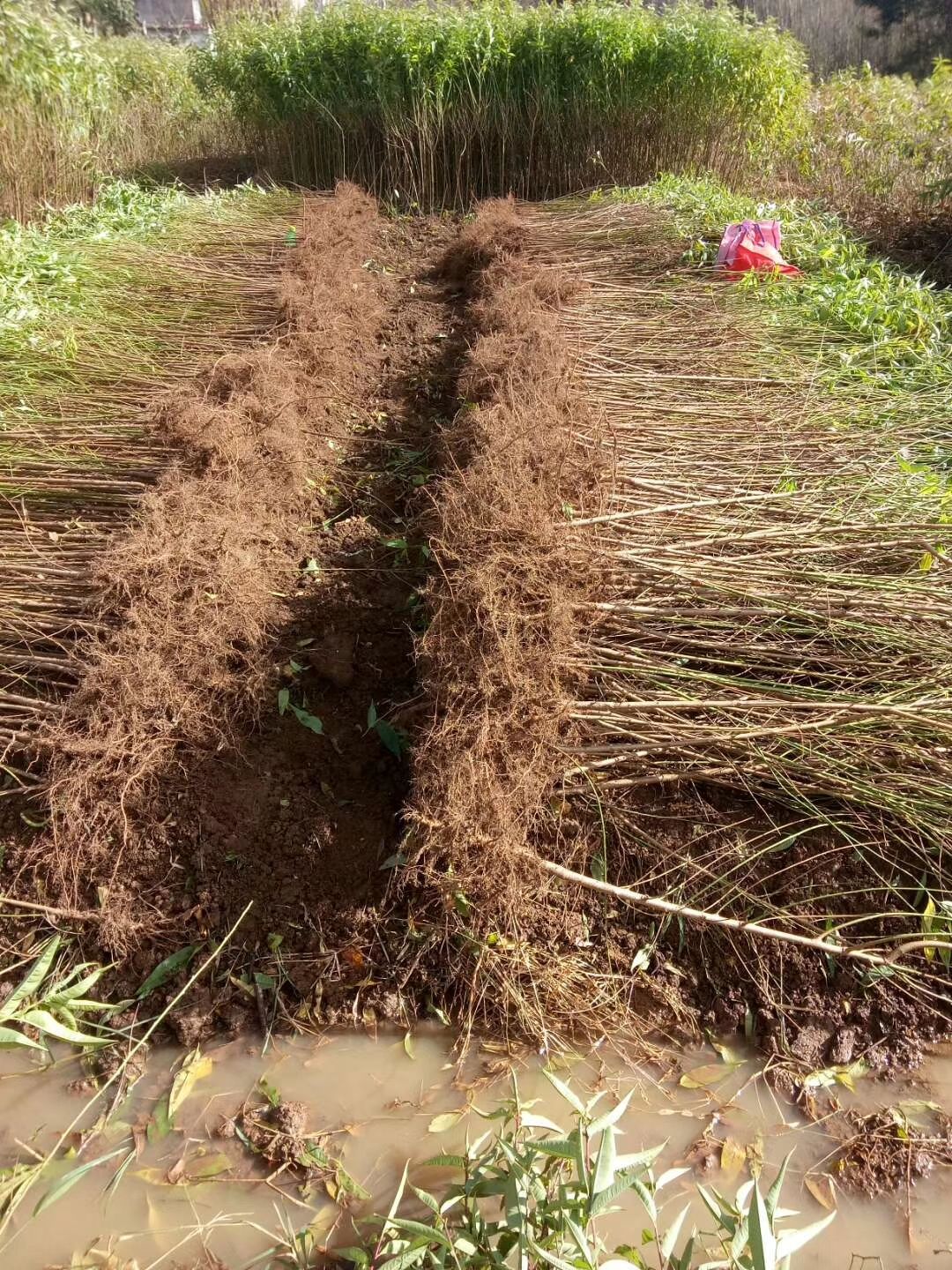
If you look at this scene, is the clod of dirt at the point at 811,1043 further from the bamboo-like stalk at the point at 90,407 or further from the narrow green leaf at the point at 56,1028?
the bamboo-like stalk at the point at 90,407

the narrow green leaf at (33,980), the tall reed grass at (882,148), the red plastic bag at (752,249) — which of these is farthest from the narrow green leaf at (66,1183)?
the tall reed grass at (882,148)

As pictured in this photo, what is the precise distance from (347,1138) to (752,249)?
5.14 meters

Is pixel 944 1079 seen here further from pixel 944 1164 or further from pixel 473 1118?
pixel 473 1118

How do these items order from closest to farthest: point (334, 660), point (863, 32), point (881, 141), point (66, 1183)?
point (66, 1183), point (334, 660), point (881, 141), point (863, 32)

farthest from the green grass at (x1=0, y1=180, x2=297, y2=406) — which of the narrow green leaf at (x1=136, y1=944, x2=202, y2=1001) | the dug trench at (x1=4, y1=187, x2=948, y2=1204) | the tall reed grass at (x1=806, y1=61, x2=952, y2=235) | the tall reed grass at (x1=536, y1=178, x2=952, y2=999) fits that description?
the tall reed grass at (x1=806, y1=61, x2=952, y2=235)

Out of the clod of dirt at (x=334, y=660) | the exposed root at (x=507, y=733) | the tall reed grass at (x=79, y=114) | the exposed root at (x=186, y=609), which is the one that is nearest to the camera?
the exposed root at (x=507, y=733)

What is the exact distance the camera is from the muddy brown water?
154cm

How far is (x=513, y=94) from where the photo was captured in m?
7.52

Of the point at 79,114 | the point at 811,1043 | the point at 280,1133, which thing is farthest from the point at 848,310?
the point at 79,114

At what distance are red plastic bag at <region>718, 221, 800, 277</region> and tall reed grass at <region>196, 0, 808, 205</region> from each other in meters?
3.24

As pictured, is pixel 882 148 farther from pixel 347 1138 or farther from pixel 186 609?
pixel 347 1138

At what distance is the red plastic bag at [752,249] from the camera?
490 cm

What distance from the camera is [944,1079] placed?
179cm

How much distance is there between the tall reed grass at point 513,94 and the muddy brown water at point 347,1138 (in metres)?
8.07
